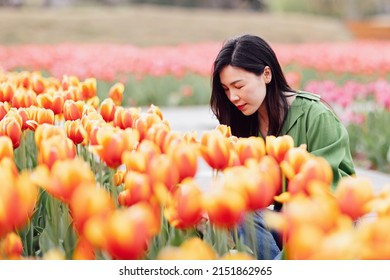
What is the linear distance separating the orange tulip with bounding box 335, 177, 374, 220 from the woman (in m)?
1.25

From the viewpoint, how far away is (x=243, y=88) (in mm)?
2840

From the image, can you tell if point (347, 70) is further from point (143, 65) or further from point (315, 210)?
point (315, 210)

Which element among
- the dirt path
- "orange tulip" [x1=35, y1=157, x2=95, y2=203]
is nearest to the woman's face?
"orange tulip" [x1=35, y1=157, x2=95, y2=203]

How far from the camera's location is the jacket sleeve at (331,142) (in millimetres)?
2693

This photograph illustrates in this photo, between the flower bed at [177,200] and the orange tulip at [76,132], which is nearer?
the flower bed at [177,200]

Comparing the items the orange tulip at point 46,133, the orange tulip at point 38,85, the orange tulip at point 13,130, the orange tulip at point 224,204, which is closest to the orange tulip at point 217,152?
the orange tulip at point 224,204

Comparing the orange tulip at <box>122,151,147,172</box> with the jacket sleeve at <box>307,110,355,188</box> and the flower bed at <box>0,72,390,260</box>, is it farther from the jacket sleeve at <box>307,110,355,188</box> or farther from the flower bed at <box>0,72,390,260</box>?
the jacket sleeve at <box>307,110,355,188</box>

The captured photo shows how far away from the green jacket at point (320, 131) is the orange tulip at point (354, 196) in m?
1.23

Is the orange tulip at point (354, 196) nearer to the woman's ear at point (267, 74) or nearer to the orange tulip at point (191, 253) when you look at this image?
the orange tulip at point (191, 253)

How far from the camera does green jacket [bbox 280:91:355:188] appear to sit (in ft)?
8.87

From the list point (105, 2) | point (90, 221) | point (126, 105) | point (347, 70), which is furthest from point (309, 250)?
point (105, 2)

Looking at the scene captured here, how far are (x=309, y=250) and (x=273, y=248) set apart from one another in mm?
1269

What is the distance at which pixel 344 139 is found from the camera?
2758 mm

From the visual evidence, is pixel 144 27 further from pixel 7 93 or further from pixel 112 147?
pixel 112 147
